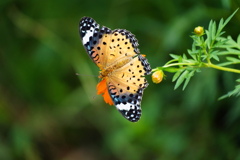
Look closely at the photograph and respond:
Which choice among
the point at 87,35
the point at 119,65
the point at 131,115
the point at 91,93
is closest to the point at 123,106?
the point at 131,115

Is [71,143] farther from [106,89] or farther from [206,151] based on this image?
[106,89]

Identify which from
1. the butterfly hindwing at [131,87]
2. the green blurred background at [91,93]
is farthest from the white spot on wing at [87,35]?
the green blurred background at [91,93]

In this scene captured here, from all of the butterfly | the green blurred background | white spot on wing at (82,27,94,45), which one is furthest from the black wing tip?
the green blurred background

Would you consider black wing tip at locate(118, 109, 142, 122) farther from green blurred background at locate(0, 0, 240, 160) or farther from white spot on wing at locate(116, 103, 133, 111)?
green blurred background at locate(0, 0, 240, 160)

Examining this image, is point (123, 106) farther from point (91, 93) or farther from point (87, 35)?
point (91, 93)

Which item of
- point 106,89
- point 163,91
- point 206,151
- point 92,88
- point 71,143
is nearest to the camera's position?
point 106,89

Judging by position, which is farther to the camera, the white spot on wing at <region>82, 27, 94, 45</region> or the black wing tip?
the white spot on wing at <region>82, 27, 94, 45</region>

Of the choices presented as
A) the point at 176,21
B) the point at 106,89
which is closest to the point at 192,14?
the point at 176,21
